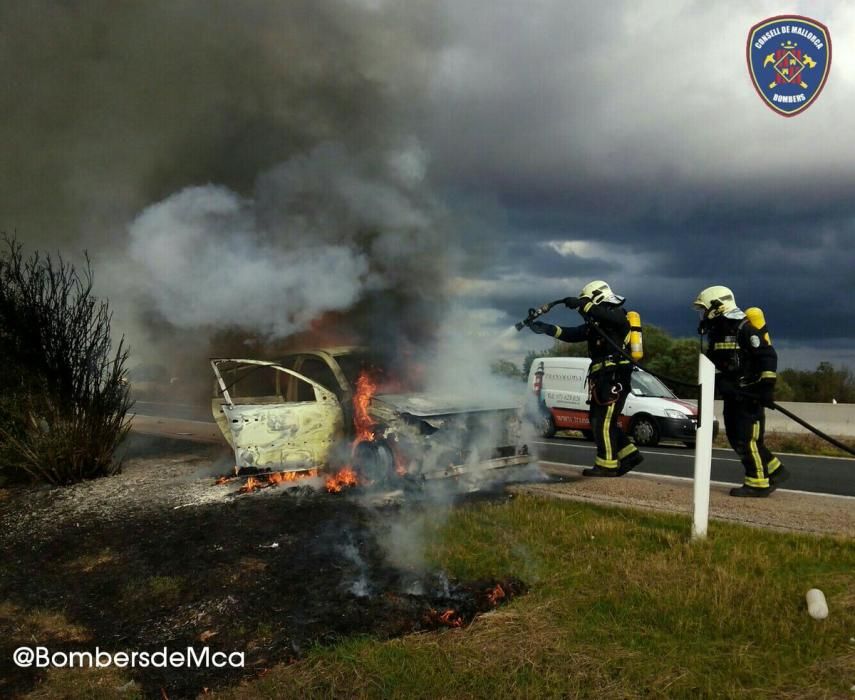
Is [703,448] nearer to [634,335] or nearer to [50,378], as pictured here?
[634,335]

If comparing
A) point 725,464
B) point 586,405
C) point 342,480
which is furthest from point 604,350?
point 586,405

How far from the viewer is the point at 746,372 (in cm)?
658

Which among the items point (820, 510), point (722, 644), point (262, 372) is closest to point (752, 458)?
point (820, 510)

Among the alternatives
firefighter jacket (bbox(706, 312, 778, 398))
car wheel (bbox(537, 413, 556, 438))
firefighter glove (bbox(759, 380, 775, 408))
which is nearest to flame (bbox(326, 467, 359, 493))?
→ firefighter jacket (bbox(706, 312, 778, 398))

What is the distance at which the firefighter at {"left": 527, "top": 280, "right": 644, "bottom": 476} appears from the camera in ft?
23.5

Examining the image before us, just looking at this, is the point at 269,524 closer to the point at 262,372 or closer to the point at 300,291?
the point at 262,372

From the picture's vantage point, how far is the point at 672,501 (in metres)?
6.16

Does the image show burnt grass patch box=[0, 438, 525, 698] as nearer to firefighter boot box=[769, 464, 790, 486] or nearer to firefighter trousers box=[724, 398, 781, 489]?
firefighter trousers box=[724, 398, 781, 489]

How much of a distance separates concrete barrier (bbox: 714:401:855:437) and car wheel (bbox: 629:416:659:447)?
3.79m

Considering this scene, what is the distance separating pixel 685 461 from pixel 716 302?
4535 mm

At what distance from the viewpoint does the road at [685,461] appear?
8.62 meters

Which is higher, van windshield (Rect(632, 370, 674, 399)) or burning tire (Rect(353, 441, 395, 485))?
van windshield (Rect(632, 370, 674, 399))

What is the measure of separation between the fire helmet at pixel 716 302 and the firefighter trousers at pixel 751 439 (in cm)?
91

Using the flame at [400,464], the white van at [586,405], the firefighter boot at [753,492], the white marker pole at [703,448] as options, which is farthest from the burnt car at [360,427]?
the white van at [586,405]
